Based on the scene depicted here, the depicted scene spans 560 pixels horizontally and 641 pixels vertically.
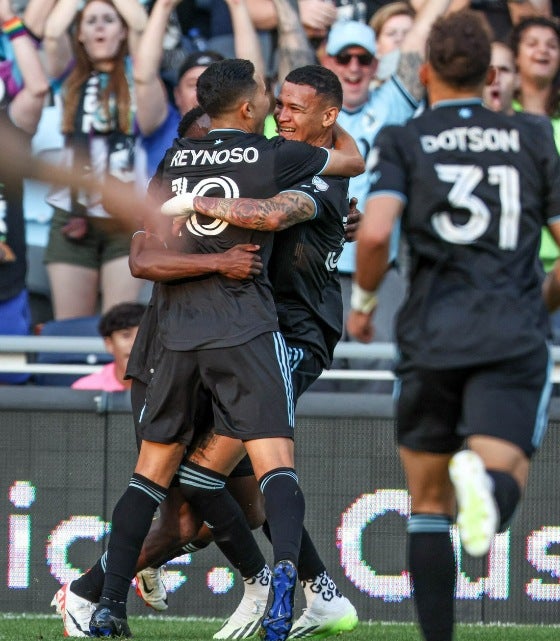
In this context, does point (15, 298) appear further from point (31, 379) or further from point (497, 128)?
point (497, 128)

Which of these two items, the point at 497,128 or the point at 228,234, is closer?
the point at 497,128

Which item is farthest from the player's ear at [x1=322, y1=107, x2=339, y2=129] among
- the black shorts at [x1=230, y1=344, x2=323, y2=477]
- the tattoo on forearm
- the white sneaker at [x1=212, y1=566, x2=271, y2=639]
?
the tattoo on forearm

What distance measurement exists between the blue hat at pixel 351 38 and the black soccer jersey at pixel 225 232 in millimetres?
3452

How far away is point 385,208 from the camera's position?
4.53 m

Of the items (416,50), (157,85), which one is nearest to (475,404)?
(157,85)

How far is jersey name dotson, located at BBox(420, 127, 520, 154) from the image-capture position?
4602 mm

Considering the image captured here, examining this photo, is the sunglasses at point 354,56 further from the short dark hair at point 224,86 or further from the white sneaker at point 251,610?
the white sneaker at point 251,610

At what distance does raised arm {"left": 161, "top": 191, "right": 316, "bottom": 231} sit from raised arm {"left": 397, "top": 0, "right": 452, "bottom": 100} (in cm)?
376

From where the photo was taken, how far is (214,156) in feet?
19.0

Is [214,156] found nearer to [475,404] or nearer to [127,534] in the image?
[127,534]

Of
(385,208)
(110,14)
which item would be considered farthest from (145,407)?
(110,14)

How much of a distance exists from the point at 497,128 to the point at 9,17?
5.50 meters

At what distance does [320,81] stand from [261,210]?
37.9 inches

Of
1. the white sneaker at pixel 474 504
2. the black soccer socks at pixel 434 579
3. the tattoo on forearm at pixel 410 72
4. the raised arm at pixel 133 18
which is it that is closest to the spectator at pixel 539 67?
the tattoo on forearm at pixel 410 72
